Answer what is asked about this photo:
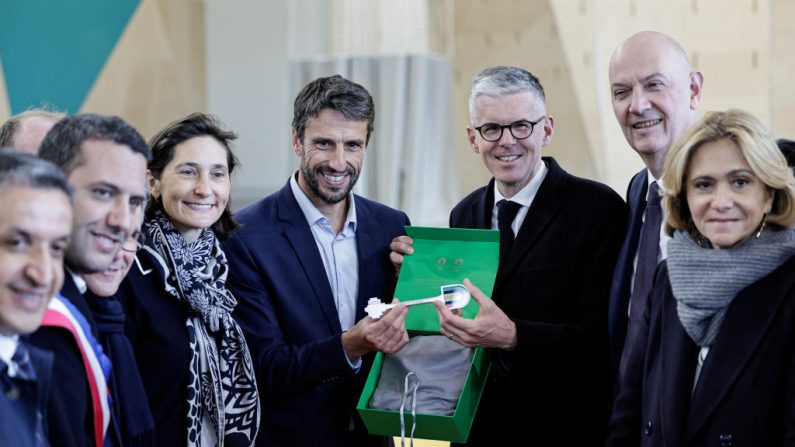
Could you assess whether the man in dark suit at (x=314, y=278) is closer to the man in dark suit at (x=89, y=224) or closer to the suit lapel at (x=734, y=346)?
the man in dark suit at (x=89, y=224)

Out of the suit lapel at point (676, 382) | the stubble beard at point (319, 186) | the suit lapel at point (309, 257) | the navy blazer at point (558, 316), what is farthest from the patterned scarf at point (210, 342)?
the suit lapel at point (676, 382)

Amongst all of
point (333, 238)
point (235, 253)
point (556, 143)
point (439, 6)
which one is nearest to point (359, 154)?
point (333, 238)

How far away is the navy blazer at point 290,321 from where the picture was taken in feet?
8.47

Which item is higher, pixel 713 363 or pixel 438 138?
pixel 438 138

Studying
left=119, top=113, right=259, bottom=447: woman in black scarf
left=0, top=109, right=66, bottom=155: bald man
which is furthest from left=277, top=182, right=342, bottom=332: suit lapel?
left=0, top=109, right=66, bottom=155: bald man

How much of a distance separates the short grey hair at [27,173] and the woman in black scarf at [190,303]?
29.0 inches

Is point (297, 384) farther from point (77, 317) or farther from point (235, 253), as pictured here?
point (77, 317)

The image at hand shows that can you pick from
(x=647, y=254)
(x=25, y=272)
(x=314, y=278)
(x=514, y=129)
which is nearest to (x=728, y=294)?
(x=647, y=254)

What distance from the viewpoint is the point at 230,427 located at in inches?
97.4

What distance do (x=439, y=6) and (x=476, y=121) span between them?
14.3 ft

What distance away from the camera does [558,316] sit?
262 cm

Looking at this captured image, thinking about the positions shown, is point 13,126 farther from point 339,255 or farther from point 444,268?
point 444,268

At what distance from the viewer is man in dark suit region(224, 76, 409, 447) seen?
8.45 ft

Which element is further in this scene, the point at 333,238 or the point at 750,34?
the point at 750,34
